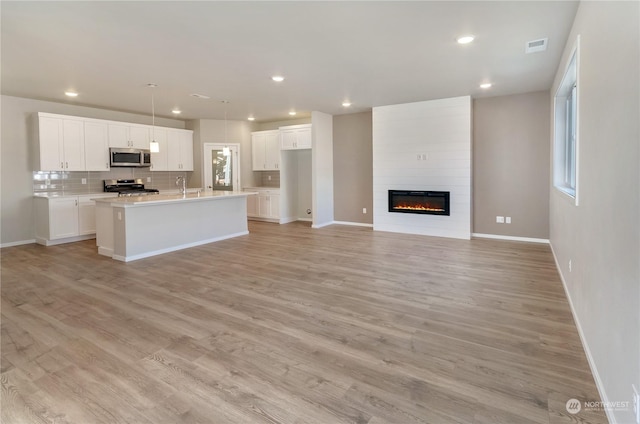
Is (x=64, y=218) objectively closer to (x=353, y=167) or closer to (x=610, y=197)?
(x=353, y=167)

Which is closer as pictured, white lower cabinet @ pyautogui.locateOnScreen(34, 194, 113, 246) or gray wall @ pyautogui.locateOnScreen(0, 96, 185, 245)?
gray wall @ pyautogui.locateOnScreen(0, 96, 185, 245)

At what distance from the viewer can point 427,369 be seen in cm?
226

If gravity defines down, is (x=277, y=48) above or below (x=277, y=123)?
below

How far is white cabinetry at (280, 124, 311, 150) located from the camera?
826 cm

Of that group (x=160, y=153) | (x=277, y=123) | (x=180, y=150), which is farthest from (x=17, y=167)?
(x=277, y=123)

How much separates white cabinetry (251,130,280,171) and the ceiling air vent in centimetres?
601

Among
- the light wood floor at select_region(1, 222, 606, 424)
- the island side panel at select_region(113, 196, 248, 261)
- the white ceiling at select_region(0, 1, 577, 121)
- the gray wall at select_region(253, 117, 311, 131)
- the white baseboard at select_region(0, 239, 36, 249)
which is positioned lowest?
the light wood floor at select_region(1, 222, 606, 424)

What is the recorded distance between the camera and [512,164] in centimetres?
622

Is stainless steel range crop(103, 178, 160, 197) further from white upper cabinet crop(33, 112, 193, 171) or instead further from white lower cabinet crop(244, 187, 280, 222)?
white lower cabinet crop(244, 187, 280, 222)

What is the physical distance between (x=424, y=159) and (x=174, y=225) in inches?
189

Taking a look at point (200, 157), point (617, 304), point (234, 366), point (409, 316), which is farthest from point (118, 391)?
point (200, 157)

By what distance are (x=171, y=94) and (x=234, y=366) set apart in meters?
5.23

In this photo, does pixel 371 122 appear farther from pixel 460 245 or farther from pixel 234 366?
pixel 234 366

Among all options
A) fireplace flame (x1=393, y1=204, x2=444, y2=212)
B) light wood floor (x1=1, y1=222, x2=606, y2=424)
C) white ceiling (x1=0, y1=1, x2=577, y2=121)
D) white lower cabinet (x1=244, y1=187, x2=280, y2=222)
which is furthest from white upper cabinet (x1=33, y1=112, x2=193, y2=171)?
fireplace flame (x1=393, y1=204, x2=444, y2=212)
